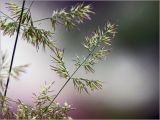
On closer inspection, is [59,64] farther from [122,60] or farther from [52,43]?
[122,60]

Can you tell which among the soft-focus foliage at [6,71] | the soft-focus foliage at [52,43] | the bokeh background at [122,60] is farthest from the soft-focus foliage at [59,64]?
the bokeh background at [122,60]

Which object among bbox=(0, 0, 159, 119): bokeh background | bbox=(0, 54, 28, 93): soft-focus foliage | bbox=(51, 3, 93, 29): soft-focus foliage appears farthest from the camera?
bbox=(0, 0, 159, 119): bokeh background

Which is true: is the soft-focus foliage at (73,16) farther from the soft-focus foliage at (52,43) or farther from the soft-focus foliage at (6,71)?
the soft-focus foliage at (6,71)

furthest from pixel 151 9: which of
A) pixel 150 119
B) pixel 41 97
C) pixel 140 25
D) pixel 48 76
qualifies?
pixel 41 97

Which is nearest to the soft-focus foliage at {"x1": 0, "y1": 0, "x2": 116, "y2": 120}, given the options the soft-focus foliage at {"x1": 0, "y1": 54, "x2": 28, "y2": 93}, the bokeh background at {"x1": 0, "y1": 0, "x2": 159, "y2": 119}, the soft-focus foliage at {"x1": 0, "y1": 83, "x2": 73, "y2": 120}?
the soft-focus foliage at {"x1": 0, "y1": 83, "x2": 73, "y2": 120}

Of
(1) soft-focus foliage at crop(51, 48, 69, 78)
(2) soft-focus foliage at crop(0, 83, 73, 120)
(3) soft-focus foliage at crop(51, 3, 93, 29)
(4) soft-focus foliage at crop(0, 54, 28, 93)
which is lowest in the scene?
(2) soft-focus foliage at crop(0, 83, 73, 120)

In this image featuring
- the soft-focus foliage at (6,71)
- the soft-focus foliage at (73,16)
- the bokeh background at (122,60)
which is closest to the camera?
the soft-focus foliage at (6,71)

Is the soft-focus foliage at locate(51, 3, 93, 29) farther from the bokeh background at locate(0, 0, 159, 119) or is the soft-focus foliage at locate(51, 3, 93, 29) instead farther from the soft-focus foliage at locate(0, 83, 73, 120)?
the bokeh background at locate(0, 0, 159, 119)

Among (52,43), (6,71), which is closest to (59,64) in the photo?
(52,43)
